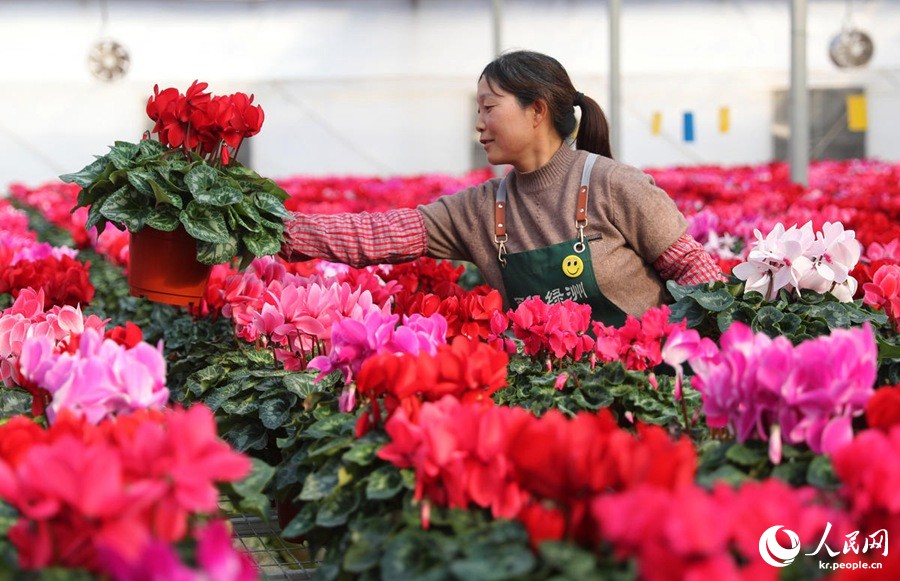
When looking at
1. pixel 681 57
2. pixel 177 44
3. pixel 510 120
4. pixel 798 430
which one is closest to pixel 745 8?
pixel 681 57

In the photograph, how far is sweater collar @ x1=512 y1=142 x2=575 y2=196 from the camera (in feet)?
10.9

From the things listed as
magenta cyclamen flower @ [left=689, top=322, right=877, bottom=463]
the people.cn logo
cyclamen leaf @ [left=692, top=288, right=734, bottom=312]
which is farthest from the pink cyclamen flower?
cyclamen leaf @ [left=692, top=288, right=734, bottom=312]

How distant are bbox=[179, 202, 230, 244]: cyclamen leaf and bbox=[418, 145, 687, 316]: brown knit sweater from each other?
692mm

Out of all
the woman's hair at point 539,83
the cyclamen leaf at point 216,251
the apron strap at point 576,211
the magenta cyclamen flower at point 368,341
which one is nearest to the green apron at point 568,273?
the apron strap at point 576,211

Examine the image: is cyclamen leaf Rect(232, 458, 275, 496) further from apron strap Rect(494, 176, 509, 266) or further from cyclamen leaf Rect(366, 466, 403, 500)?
apron strap Rect(494, 176, 509, 266)

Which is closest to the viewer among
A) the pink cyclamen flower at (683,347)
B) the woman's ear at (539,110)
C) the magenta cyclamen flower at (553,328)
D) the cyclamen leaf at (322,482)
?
the cyclamen leaf at (322,482)

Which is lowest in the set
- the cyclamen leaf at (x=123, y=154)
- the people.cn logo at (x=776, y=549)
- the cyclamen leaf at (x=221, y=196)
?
the people.cn logo at (x=776, y=549)

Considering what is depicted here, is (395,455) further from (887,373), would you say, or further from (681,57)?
(681,57)

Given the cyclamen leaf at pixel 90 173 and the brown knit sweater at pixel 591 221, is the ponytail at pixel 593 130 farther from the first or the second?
the cyclamen leaf at pixel 90 173

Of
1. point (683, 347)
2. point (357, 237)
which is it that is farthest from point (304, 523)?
point (357, 237)

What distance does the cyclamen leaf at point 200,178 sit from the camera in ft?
9.35

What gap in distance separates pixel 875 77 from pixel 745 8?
2754 millimetres

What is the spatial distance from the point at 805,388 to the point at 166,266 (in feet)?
5.82

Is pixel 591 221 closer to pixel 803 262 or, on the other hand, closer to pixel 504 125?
pixel 504 125
